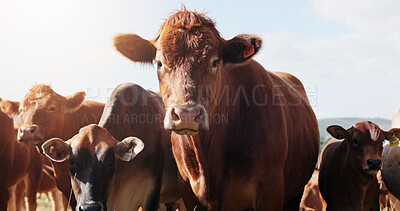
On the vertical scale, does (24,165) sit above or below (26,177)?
above

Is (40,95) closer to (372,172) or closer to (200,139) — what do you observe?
(200,139)

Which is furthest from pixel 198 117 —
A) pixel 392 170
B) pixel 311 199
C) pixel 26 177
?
pixel 311 199

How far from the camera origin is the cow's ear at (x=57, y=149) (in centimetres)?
454

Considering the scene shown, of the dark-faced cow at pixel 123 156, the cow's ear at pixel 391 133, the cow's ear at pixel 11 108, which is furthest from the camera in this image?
the cow's ear at pixel 11 108

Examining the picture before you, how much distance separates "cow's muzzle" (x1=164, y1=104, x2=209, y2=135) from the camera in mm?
3244

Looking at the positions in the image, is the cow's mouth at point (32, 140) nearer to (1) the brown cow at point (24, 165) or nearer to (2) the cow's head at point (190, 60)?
(1) the brown cow at point (24, 165)

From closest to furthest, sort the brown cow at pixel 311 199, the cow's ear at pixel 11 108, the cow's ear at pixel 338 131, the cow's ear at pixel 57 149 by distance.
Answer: the cow's ear at pixel 57 149, the cow's ear at pixel 338 131, the cow's ear at pixel 11 108, the brown cow at pixel 311 199

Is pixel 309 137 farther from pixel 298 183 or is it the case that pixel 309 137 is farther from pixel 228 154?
pixel 228 154

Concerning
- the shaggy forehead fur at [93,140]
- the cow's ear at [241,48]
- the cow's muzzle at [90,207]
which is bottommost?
the cow's muzzle at [90,207]

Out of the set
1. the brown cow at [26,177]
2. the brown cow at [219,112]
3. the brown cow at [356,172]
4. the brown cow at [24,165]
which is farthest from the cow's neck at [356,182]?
the brown cow at [24,165]

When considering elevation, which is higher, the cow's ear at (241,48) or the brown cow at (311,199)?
the cow's ear at (241,48)

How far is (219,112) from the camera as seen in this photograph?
408 centimetres

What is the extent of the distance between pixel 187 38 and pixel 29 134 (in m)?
3.29

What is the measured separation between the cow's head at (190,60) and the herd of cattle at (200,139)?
10 mm
